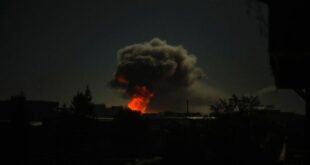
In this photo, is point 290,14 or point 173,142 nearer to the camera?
point 290,14

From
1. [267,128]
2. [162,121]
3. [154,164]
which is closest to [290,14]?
[154,164]

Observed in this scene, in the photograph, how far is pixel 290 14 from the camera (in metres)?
6.05

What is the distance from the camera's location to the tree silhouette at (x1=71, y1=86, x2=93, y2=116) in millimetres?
38822

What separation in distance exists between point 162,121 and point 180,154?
45.7 metres

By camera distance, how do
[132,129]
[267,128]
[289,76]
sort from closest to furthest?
[289,76], [267,128], [132,129]

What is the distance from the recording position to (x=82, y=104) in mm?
39250

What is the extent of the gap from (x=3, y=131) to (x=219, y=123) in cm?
1850

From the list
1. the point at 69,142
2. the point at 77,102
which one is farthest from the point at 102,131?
the point at 69,142

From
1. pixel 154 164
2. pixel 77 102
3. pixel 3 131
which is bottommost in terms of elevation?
pixel 154 164

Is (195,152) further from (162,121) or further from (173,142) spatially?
(162,121)

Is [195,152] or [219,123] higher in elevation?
[219,123]

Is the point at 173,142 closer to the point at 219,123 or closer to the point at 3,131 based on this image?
the point at 219,123

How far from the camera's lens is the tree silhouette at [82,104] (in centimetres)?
3882

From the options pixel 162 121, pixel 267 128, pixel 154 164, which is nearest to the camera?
pixel 154 164
